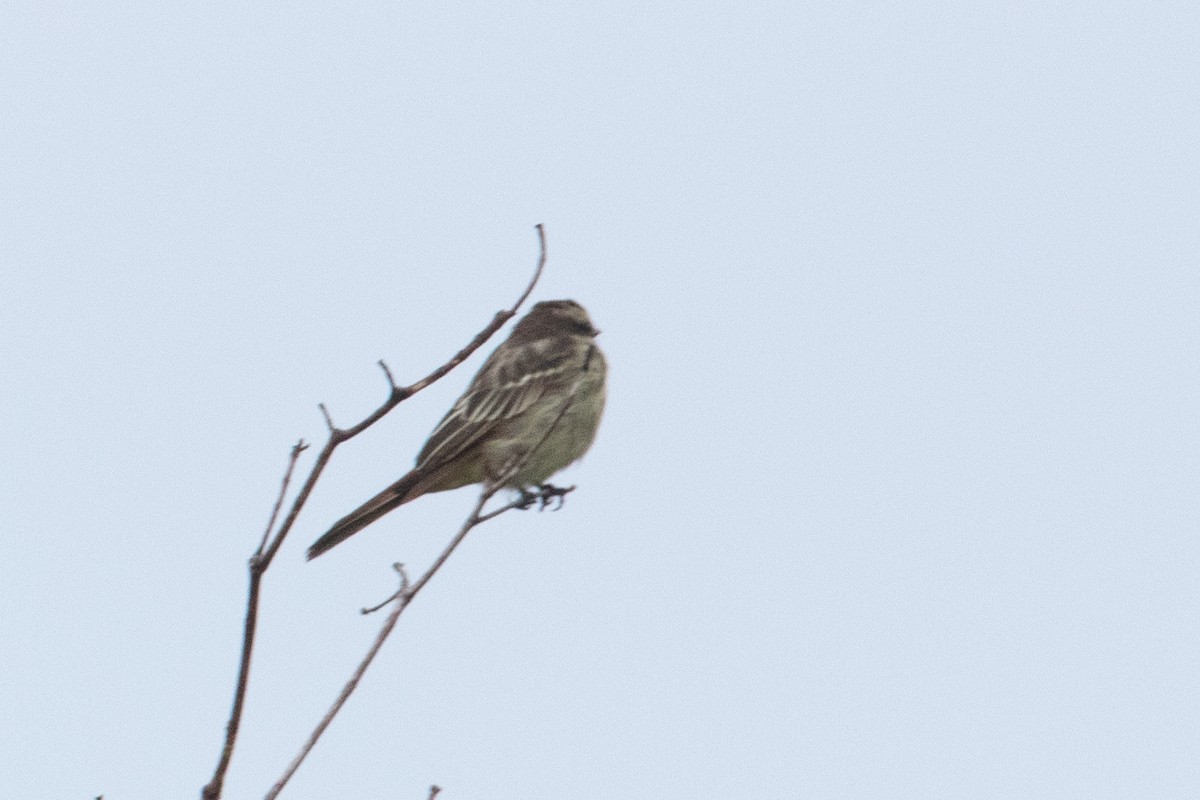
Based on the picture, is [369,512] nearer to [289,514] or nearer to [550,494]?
[550,494]

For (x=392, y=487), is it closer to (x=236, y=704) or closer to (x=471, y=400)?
(x=471, y=400)

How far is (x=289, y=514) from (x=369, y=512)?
711 cm

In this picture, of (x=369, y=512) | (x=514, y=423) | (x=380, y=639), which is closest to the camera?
(x=380, y=639)

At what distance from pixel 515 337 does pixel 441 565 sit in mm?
9342

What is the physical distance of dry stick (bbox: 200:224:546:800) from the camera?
3.74m

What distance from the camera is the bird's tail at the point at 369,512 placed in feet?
35.2

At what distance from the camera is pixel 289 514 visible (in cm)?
414

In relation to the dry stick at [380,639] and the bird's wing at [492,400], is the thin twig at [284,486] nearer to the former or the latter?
the dry stick at [380,639]

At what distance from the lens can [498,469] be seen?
12227 mm

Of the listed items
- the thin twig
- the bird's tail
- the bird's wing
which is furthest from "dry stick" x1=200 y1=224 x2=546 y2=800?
the bird's wing

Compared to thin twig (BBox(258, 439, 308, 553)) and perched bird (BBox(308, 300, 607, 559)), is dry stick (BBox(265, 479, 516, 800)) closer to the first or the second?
thin twig (BBox(258, 439, 308, 553))

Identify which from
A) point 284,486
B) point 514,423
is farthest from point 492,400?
point 284,486

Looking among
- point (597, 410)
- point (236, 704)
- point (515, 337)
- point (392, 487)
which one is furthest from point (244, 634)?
point (515, 337)

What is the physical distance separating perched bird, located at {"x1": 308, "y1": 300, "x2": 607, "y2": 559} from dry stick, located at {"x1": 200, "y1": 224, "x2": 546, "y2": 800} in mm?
6325
